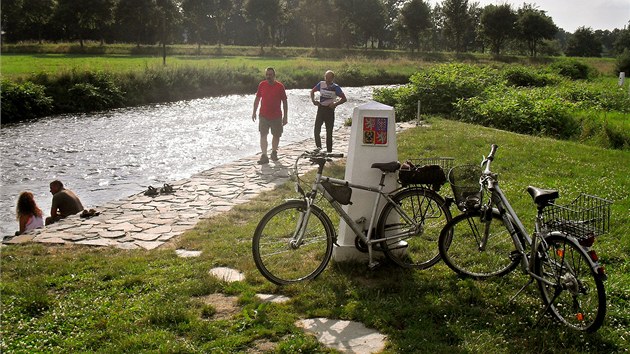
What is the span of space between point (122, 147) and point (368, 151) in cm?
1329

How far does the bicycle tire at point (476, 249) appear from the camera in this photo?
5.36 m

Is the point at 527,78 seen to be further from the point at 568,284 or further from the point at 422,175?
the point at 568,284

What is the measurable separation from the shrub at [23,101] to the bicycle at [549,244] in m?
21.5

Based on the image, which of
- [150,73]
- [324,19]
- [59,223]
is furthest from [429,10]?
[59,223]

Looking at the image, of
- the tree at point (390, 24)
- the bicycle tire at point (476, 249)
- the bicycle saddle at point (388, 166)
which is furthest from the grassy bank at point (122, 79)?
the tree at point (390, 24)

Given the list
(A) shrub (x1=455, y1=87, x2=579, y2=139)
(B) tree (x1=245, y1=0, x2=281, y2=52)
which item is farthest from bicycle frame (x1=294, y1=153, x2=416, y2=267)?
(B) tree (x1=245, y1=0, x2=281, y2=52)

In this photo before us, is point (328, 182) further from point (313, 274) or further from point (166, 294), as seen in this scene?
point (166, 294)

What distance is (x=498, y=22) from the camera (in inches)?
2808

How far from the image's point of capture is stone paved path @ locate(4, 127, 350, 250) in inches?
303

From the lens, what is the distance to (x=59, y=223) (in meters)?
8.63

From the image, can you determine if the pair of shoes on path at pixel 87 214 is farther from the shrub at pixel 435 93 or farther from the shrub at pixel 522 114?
the shrub at pixel 435 93

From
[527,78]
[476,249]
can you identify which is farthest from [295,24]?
[476,249]

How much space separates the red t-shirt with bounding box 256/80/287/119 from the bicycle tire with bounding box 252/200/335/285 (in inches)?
275

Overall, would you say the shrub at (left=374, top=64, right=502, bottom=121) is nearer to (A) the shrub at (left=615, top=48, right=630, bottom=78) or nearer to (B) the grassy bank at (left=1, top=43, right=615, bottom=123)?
(B) the grassy bank at (left=1, top=43, right=615, bottom=123)
